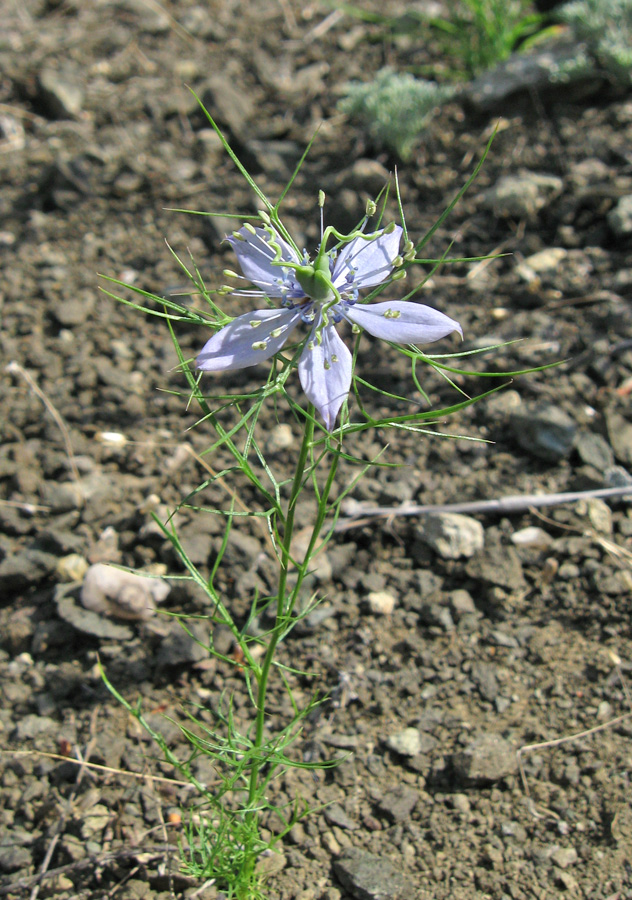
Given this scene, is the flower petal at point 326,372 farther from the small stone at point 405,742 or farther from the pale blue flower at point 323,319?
the small stone at point 405,742

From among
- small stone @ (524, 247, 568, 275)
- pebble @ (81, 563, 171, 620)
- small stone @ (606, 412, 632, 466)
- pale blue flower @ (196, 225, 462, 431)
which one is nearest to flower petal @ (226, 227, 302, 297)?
pale blue flower @ (196, 225, 462, 431)

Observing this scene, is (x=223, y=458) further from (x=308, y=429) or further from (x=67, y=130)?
(x=67, y=130)

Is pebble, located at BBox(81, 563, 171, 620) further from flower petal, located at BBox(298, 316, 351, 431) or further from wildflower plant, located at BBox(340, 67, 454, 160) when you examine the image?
wildflower plant, located at BBox(340, 67, 454, 160)

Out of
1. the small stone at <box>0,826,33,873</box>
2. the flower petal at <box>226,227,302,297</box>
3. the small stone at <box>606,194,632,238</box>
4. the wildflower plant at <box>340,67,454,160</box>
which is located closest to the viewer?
the flower petal at <box>226,227,302,297</box>

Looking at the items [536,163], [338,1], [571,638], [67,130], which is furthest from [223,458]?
[338,1]

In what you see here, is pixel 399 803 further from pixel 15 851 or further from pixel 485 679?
pixel 15 851
